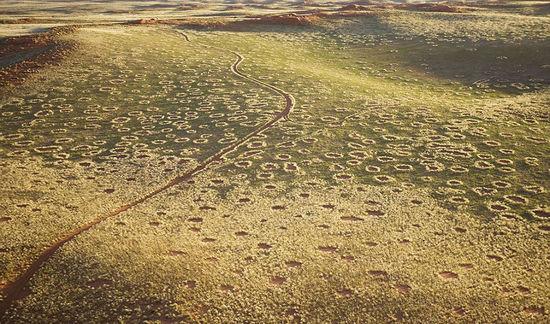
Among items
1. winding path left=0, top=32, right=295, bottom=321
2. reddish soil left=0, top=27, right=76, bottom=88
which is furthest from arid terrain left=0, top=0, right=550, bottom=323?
reddish soil left=0, top=27, right=76, bottom=88

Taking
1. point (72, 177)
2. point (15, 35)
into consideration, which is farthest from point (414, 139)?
point (15, 35)

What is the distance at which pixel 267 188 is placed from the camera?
19.3 metres

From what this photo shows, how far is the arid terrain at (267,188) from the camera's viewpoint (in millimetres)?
12539

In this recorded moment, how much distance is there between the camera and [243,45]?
1891 inches

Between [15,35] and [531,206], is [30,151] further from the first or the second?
[15,35]

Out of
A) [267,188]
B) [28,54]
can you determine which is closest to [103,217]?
[267,188]

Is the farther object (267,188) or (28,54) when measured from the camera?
(28,54)

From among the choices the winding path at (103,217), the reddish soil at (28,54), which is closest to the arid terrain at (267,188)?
the winding path at (103,217)

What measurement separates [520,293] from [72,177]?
17124mm

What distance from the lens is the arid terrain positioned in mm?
12539

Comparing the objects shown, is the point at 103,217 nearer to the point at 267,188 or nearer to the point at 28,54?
the point at 267,188

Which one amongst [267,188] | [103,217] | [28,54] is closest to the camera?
[103,217]

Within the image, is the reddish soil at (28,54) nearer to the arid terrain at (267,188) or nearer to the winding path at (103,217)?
the arid terrain at (267,188)

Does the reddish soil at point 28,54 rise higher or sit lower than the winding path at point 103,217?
higher
